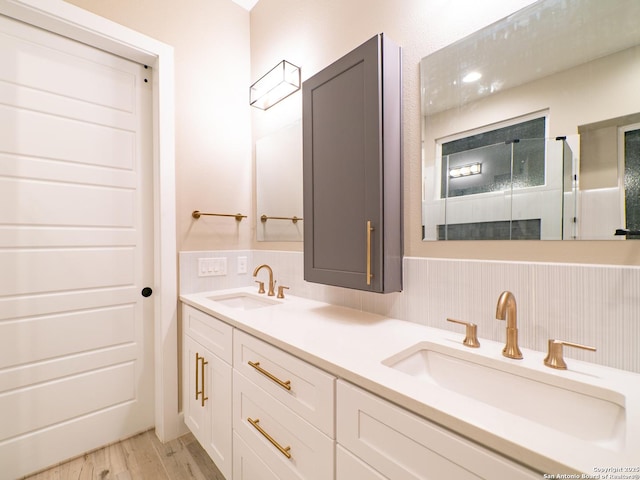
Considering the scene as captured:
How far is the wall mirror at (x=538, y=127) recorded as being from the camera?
80 cm

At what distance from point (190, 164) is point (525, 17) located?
1809 millimetres

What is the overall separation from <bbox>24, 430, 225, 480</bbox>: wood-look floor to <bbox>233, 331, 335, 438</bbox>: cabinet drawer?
82 cm

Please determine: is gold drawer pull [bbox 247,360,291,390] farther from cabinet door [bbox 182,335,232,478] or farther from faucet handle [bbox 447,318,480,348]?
faucet handle [bbox 447,318,480,348]

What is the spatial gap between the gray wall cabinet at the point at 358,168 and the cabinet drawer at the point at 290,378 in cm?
43

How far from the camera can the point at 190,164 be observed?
1903 mm

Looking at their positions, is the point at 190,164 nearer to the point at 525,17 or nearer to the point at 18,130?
the point at 18,130

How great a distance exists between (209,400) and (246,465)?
1.33 feet

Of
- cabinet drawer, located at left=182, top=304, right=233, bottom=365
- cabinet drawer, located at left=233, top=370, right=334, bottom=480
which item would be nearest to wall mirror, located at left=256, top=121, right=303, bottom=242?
cabinet drawer, located at left=182, top=304, right=233, bottom=365

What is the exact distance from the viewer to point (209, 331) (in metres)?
1.48

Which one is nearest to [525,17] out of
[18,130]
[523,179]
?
[523,179]

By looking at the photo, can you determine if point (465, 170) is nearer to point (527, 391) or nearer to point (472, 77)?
point (472, 77)

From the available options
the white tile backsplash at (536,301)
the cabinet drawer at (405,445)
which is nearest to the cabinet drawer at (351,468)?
the cabinet drawer at (405,445)

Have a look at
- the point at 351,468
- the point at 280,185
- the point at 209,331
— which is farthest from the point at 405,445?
the point at 280,185

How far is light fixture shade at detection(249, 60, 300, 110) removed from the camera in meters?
1.81
